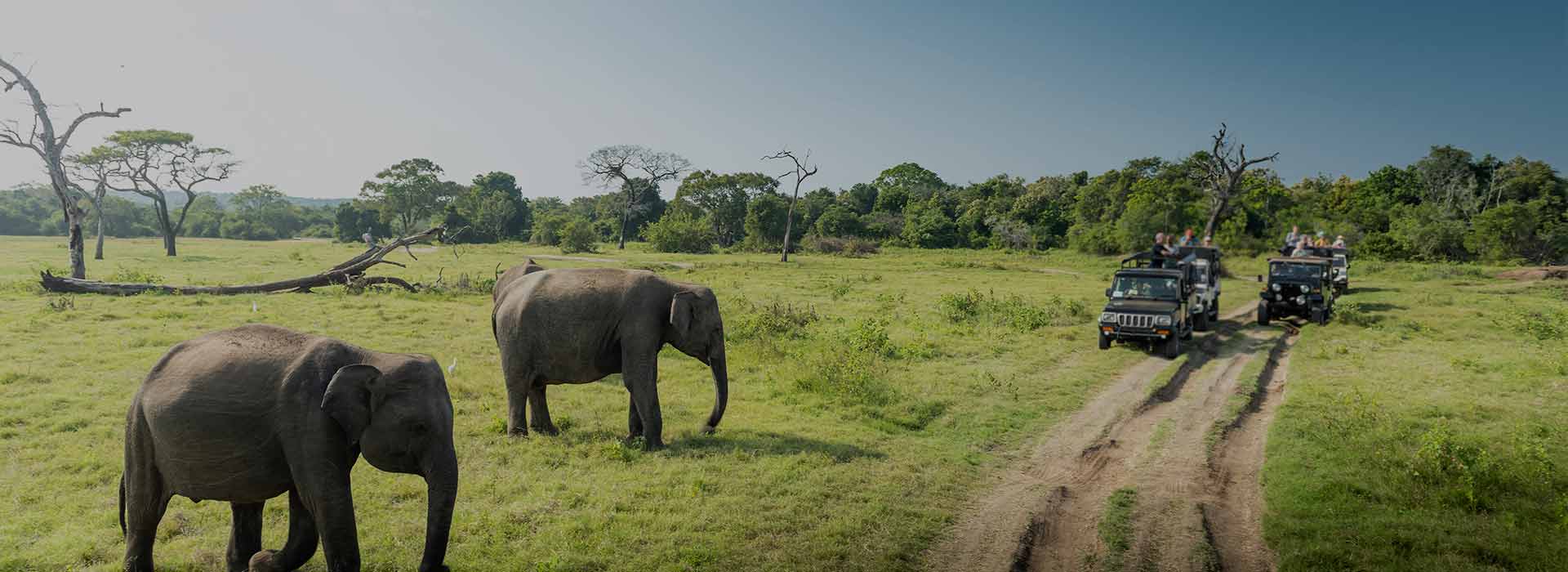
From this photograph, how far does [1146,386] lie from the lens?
14570 millimetres

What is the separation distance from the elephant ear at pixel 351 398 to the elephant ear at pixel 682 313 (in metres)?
4.84

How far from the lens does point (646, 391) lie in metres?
9.95

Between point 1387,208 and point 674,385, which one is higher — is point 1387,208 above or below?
above

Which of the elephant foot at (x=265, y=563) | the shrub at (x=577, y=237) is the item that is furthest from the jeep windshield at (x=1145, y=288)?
the shrub at (x=577, y=237)

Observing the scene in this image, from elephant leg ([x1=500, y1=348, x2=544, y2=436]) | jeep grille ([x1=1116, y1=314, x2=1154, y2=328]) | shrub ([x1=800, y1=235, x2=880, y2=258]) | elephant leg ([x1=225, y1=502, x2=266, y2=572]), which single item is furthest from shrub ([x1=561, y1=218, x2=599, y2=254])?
elephant leg ([x1=225, y1=502, x2=266, y2=572])

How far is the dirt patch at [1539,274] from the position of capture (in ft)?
113

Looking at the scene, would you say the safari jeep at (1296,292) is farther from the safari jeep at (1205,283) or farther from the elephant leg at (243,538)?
the elephant leg at (243,538)

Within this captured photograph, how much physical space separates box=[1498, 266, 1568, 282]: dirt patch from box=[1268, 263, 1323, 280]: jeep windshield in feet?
71.2

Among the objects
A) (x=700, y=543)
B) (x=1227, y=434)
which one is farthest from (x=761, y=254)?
(x=700, y=543)

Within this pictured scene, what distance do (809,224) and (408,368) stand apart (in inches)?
2753

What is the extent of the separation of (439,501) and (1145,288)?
59.8 feet

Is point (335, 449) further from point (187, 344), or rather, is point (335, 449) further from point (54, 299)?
point (54, 299)

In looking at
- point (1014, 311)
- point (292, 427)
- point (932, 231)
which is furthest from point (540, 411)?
point (932, 231)

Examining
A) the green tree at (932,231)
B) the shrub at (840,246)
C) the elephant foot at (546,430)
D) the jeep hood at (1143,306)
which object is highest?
the green tree at (932,231)
